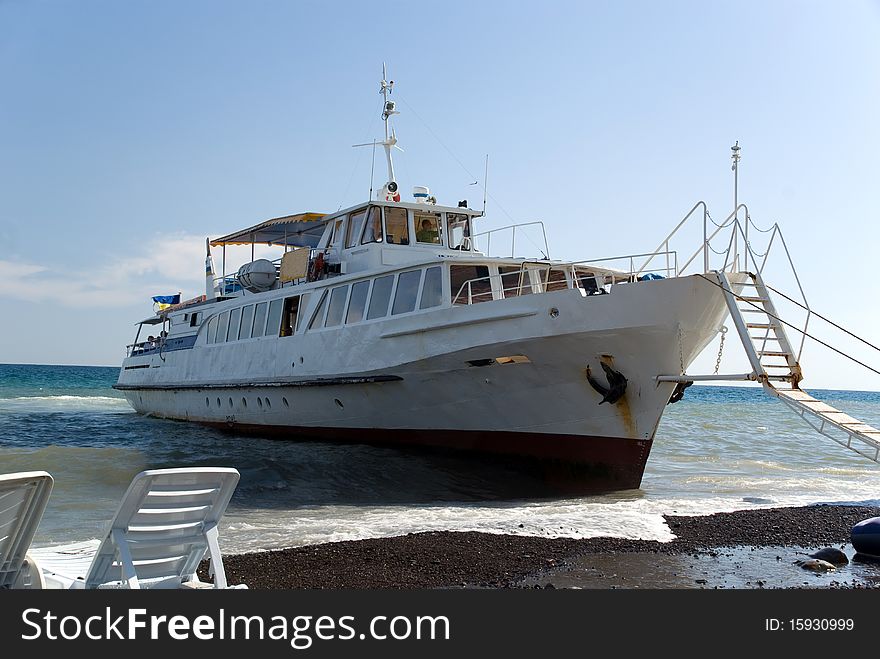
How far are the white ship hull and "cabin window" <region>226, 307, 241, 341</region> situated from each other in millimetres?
3287

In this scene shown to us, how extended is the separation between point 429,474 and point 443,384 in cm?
156

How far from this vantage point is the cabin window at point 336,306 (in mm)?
14984

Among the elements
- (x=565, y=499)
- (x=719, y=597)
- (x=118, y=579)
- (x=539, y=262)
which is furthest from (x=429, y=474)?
(x=118, y=579)

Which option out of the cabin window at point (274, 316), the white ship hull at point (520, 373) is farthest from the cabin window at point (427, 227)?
the cabin window at point (274, 316)

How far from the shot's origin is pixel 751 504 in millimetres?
11875

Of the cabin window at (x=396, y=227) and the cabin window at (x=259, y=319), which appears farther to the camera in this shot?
the cabin window at (x=259, y=319)

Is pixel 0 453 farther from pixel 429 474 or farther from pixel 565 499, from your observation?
pixel 565 499

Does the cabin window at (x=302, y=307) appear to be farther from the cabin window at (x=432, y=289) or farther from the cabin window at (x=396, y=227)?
the cabin window at (x=432, y=289)

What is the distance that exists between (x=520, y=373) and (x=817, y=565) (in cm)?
560

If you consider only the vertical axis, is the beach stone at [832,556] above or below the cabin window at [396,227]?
below

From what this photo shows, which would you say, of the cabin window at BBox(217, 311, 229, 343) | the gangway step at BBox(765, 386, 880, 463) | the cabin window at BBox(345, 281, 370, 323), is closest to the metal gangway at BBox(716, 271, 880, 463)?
the gangway step at BBox(765, 386, 880, 463)

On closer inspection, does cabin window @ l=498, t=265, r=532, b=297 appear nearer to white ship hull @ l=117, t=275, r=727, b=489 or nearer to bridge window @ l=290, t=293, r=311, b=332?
white ship hull @ l=117, t=275, r=727, b=489

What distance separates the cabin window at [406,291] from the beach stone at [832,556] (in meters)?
7.48

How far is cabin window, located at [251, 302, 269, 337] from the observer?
57.3 ft
